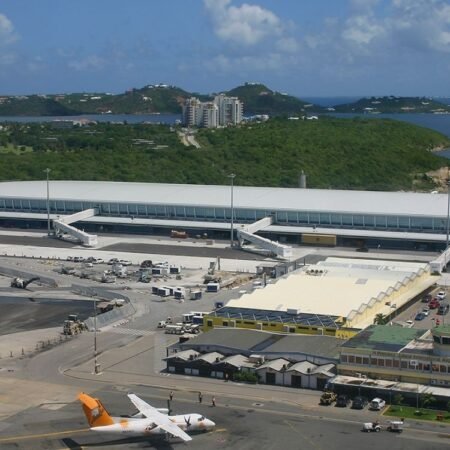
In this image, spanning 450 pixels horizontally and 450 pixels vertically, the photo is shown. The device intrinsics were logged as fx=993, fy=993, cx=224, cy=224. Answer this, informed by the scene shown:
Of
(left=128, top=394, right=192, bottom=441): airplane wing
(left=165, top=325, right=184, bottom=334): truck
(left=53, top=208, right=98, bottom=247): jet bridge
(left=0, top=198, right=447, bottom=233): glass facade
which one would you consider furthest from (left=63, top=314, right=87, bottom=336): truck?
(left=0, top=198, right=447, bottom=233): glass facade

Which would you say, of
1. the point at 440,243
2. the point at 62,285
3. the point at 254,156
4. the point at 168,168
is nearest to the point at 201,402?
the point at 62,285

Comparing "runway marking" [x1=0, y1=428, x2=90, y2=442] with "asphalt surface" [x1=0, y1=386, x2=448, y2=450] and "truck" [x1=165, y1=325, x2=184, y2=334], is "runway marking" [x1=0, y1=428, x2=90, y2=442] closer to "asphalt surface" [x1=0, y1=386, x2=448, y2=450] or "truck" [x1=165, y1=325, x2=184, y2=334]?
"asphalt surface" [x1=0, y1=386, x2=448, y2=450]

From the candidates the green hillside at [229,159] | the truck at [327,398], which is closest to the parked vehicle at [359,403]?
the truck at [327,398]

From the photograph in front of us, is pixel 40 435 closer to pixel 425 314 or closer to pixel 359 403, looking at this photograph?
pixel 359 403

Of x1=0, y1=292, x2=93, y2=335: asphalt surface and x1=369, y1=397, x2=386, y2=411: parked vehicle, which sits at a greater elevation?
x1=0, y1=292, x2=93, y2=335: asphalt surface

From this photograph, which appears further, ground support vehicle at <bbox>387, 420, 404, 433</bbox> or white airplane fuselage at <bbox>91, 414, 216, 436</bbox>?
ground support vehicle at <bbox>387, 420, 404, 433</bbox>

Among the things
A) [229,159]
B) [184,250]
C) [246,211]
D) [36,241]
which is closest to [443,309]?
[184,250]

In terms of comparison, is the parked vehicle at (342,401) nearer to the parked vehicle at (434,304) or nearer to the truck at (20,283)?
the parked vehicle at (434,304)
